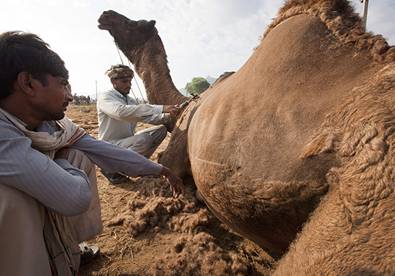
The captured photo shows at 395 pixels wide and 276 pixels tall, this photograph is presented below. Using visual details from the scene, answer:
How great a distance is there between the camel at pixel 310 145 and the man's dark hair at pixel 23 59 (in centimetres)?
107

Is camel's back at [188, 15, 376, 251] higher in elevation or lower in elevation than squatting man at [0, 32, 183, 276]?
higher

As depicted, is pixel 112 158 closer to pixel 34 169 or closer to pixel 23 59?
pixel 34 169

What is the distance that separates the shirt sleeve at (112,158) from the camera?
234 cm

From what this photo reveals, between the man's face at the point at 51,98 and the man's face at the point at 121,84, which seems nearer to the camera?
the man's face at the point at 51,98

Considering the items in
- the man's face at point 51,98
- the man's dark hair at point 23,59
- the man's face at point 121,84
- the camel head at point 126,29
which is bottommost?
the man's face at point 51,98

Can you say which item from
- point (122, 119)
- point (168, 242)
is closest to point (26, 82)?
point (168, 242)

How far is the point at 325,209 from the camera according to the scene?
148 cm

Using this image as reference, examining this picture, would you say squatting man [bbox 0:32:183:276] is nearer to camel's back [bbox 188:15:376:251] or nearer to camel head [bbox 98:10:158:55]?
camel's back [bbox 188:15:376:251]

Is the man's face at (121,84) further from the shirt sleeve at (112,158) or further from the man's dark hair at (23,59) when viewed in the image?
the man's dark hair at (23,59)

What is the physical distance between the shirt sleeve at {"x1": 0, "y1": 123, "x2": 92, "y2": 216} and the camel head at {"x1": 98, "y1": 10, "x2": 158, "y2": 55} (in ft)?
13.3

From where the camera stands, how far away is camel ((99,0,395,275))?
4.29 ft

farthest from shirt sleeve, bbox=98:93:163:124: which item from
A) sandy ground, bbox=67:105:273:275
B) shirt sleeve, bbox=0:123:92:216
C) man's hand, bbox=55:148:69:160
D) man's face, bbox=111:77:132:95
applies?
shirt sleeve, bbox=0:123:92:216

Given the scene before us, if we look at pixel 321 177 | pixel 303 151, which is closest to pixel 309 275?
pixel 321 177

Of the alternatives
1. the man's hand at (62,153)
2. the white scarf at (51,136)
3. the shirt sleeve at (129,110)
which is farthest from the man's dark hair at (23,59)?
the shirt sleeve at (129,110)
